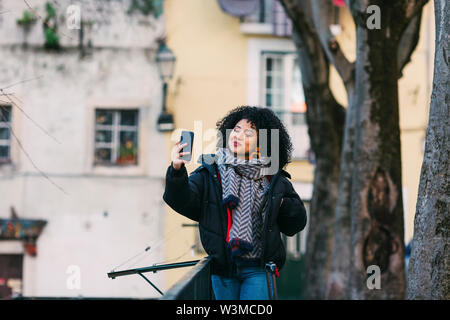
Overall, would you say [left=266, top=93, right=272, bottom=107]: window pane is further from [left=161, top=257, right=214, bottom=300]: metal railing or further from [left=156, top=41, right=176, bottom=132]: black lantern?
[left=161, top=257, right=214, bottom=300]: metal railing

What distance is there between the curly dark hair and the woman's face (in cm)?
7

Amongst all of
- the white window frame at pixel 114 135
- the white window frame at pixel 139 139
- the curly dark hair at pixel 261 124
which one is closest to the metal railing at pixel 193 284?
the curly dark hair at pixel 261 124

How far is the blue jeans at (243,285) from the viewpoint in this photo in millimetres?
4391

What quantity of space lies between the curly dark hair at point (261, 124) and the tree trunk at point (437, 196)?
0.83 m

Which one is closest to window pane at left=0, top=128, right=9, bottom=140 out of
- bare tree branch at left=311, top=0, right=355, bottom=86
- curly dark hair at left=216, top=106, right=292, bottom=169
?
bare tree branch at left=311, top=0, right=355, bottom=86

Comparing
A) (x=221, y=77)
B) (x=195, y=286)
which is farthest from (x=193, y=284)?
(x=221, y=77)

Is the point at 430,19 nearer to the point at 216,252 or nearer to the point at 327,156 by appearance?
the point at 327,156

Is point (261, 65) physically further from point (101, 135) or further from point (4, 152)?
point (4, 152)

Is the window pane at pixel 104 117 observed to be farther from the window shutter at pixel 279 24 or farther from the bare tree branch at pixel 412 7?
the bare tree branch at pixel 412 7

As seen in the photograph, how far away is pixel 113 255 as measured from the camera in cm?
1822

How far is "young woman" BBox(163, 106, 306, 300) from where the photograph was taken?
4395 millimetres
